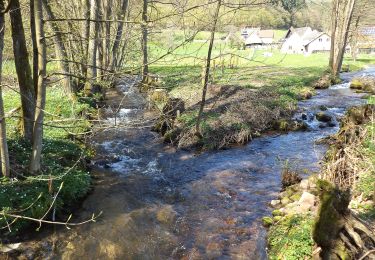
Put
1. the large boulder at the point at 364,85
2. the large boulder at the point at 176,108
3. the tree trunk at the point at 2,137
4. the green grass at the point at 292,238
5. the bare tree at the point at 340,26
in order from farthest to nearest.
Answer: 1. the bare tree at the point at 340,26
2. the large boulder at the point at 364,85
3. the large boulder at the point at 176,108
4. the tree trunk at the point at 2,137
5. the green grass at the point at 292,238

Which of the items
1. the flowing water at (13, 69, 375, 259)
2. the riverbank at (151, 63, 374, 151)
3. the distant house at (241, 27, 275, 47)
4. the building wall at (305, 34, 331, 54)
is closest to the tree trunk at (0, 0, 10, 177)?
the flowing water at (13, 69, 375, 259)

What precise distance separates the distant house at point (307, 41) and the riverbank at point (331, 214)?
7745 cm

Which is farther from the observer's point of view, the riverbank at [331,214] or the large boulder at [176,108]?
the large boulder at [176,108]

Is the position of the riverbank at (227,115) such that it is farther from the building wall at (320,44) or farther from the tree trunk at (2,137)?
the building wall at (320,44)

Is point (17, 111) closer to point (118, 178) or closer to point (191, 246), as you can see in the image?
point (118, 178)

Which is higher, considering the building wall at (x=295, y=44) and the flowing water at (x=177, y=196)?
the building wall at (x=295, y=44)

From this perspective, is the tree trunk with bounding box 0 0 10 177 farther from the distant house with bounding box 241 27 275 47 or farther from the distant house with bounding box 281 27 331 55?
the distant house with bounding box 281 27 331 55

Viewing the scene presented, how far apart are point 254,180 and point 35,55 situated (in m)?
7.31

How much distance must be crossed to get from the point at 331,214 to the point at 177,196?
5472 mm

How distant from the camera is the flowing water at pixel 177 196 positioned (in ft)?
25.2

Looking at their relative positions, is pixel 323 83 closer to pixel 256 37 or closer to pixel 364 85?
pixel 364 85

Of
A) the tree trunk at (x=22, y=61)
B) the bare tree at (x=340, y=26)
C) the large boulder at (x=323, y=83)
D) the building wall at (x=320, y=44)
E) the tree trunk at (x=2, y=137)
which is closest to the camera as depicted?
the tree trunk at (x=2, y=137)

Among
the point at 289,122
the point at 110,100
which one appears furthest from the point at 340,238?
the point at 110,100

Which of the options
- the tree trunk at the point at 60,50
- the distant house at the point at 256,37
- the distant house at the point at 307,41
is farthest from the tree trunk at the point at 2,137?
the distant house at the point at 307,41
